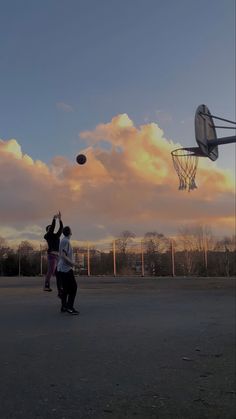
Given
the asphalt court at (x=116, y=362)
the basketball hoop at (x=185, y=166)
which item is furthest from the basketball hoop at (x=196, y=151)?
the asphalt court at (x=116, y=362)

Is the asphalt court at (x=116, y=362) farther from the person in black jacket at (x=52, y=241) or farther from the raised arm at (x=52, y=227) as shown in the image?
the raised arm at (x=52, y=227)

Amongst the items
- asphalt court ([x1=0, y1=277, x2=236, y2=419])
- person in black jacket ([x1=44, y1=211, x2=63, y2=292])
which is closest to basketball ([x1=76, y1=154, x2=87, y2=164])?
person in black jacket ([x1=44, y1=211, x2=63, y2=292])

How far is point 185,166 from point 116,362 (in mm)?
6043

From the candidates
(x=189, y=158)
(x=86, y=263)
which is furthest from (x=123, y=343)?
(x=86, y=263)

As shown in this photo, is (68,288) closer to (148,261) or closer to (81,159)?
(81,159)

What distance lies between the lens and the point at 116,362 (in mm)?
7664

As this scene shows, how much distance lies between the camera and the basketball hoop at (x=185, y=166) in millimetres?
12461

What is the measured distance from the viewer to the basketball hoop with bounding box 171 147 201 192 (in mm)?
12461

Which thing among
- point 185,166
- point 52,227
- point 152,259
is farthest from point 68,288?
point 152,259

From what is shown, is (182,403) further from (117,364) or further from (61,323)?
(61,323)

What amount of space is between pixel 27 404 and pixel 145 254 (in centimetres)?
3144

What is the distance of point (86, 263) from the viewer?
36.8 m

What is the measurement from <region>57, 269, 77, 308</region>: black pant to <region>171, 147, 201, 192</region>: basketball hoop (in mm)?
3231

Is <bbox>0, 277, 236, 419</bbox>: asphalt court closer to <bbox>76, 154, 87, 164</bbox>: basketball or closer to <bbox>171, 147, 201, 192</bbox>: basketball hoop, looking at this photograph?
<bbox>171, 147, 201, 192</bbox>: basketball hoop
